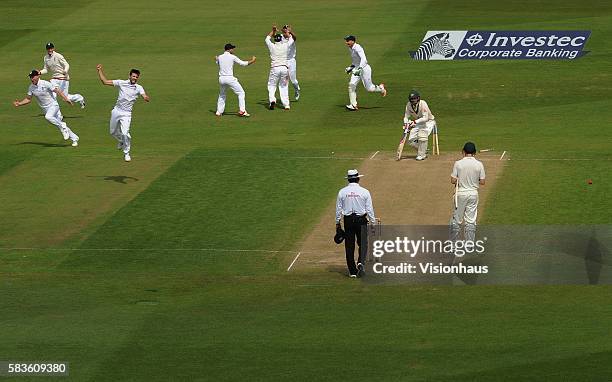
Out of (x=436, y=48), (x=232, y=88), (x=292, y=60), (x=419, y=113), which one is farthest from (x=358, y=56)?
(x=436, y=48)

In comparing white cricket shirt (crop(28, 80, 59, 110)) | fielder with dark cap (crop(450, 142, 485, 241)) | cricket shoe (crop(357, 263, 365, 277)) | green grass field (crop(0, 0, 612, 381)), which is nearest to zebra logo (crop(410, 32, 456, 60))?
green grass field (crop(0, 0, 612, 381))

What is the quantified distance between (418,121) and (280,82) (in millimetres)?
9676

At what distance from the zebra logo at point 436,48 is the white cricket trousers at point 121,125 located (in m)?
18.7

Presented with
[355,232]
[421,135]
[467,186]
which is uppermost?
[421,135]

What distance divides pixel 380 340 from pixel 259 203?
33.1 feet

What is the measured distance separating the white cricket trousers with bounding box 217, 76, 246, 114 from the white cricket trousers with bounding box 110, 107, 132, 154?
718 centimetres

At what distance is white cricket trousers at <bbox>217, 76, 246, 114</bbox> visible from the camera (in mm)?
40719

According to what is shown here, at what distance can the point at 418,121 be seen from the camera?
3331cm

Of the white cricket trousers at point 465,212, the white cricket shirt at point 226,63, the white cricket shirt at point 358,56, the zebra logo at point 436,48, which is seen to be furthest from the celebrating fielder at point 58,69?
the white cricket trousers at point 465,212

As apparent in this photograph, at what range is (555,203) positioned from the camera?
30.3 m

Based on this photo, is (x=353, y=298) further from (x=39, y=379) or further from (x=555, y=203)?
(x=555, y=203)

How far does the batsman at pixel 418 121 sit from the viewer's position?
3338cm

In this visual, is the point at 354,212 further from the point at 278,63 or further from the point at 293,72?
the point at 293,72

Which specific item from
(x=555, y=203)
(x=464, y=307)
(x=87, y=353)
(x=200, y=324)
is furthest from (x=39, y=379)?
(x=555, y=203)
